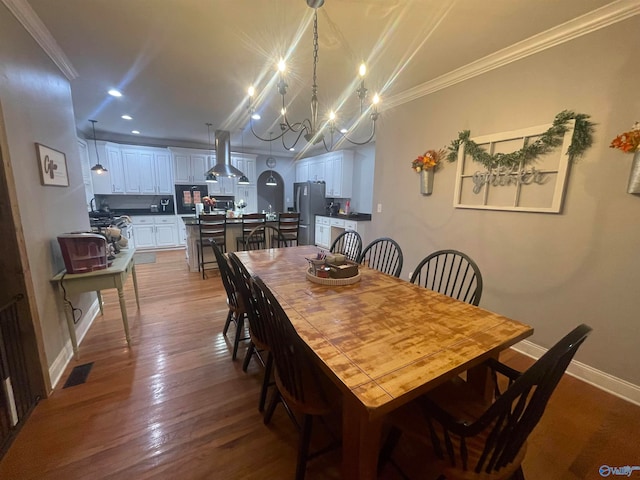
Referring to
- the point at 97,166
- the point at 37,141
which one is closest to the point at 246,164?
the point at 97,166

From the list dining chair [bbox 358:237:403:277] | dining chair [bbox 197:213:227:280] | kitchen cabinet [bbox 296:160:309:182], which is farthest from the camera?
kitchen cabinet [bbox 296:160:309:182]

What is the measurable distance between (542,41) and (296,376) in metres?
A: 2.88

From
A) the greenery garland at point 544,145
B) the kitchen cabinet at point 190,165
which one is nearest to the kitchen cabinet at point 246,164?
the kitchen cabinet at point 190,165

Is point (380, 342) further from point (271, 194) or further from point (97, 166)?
point (271, 194)

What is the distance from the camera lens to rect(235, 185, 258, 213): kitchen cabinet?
6.90 m

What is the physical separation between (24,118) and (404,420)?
286 cm

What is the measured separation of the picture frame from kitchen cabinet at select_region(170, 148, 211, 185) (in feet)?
12.5

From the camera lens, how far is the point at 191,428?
5.04ft

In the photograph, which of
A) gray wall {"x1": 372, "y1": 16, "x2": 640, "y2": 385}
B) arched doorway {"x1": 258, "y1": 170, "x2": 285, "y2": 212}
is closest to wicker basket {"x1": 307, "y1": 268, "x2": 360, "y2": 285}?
gray wall {"x1": 372, "y1": 16, "x2": 640, "y2": 385}

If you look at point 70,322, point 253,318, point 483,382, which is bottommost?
point 70,322

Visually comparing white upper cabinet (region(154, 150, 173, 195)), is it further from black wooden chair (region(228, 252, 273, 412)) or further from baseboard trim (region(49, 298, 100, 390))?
black wooden chair (region(228, 252, 273, 412))

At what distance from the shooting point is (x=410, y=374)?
35.4 inches

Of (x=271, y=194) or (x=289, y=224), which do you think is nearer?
(x=289, y=224)

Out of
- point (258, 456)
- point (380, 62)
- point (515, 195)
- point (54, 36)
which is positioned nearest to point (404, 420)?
point (258, 456)
